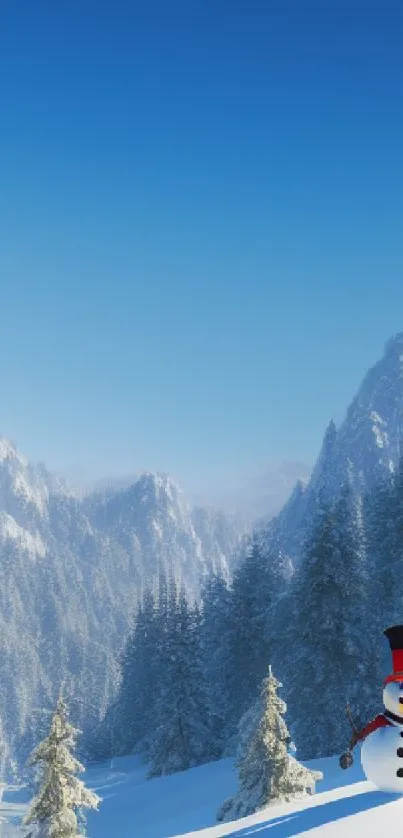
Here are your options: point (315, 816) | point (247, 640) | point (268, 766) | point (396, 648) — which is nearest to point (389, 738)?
point (396, 648)

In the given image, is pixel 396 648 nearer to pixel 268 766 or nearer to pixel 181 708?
pixel 268 766

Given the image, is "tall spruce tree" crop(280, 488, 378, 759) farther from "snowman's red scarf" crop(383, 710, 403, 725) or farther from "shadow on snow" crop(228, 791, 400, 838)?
"snowman's red scarf" crop(383, 710, 403, 725)

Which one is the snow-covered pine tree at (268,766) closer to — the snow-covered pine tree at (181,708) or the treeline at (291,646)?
the treeline at (291,646)

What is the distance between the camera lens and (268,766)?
15500 millimetres

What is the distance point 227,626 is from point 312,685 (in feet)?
40.5

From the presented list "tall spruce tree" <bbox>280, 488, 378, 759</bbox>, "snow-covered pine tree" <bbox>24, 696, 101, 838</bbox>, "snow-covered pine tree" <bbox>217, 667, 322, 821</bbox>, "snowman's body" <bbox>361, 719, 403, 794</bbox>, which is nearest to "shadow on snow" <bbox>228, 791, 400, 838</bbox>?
"snowman's body" <bbox>361, 719, 403, 794</bbox>

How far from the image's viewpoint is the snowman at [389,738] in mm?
6098

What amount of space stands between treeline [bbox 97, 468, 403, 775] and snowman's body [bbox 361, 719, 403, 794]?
23411 millimetres

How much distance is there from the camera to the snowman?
6098 millimetres

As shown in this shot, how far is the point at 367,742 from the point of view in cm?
637

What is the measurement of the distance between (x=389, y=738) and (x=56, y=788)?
844cm

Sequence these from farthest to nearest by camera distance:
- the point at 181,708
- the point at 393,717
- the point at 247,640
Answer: the point at 247,640
the point at 181,708
the point at 393,717

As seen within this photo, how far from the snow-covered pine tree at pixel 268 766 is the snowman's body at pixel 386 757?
27.3 feet

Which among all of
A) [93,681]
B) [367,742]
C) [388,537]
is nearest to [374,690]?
[388,537]
